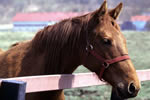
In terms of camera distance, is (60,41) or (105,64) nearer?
(105,64)

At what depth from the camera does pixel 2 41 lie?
12469mm

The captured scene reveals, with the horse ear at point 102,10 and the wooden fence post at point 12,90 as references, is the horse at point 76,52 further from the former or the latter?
the wooden fence post at point 12,90

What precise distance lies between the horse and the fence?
0.22 m

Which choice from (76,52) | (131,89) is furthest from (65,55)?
(131,89)

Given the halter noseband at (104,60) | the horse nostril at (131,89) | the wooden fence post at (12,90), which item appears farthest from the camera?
the halter noseband at (104,60)

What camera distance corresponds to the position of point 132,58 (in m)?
9.03

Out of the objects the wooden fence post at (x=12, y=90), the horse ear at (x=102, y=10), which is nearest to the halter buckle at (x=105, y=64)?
the horse ear at (x=102, y=10)

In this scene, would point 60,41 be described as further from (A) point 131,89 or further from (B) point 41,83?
(A) point 131,89

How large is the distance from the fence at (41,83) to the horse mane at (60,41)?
Result: 0.32m

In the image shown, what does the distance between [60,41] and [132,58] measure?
6024mm

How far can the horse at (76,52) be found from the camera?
306cm

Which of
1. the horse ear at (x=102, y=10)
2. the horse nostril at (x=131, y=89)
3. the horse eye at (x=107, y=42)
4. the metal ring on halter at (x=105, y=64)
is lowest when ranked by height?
A: the horse nostril at (x=131, y=89)

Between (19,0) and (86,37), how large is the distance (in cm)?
6786

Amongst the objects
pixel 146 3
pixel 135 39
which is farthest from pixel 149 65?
pixel 146 3
